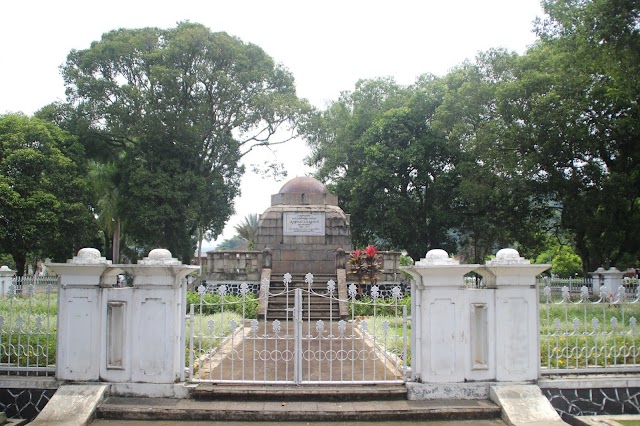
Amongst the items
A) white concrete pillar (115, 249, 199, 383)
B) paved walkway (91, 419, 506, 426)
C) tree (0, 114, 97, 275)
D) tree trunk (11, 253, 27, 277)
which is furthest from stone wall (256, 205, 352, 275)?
paved walkway (91, 419, 506, 426)

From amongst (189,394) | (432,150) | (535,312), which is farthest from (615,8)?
(432,150)

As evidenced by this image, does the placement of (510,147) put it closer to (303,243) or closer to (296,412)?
(303,243)

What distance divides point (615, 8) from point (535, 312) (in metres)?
7.87

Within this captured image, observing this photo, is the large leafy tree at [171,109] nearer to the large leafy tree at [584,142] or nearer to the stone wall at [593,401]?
the large leafy tree at [584,142]

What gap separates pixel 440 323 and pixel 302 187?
15126 mm

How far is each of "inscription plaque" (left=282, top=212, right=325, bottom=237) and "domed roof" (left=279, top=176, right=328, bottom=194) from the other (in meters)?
1.39

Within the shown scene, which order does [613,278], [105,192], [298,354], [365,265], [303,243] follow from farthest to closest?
[105,192], [303,243], [613,278], [365,265], [298,354]

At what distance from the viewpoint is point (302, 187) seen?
21078 mm

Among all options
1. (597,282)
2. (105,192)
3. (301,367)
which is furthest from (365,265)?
(105,192)

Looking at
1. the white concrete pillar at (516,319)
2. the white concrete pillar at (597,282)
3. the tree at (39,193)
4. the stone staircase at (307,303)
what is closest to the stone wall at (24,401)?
the white concrete pillar at (516,319)

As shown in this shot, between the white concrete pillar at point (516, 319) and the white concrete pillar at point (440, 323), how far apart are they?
37 cm

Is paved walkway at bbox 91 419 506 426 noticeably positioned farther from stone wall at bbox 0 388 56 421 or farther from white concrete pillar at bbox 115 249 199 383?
stone wall at bbox 0 388 56 421

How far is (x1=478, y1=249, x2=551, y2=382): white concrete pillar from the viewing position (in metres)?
6.23

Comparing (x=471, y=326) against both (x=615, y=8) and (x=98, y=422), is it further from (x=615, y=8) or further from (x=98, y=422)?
(x=615, y=8)
